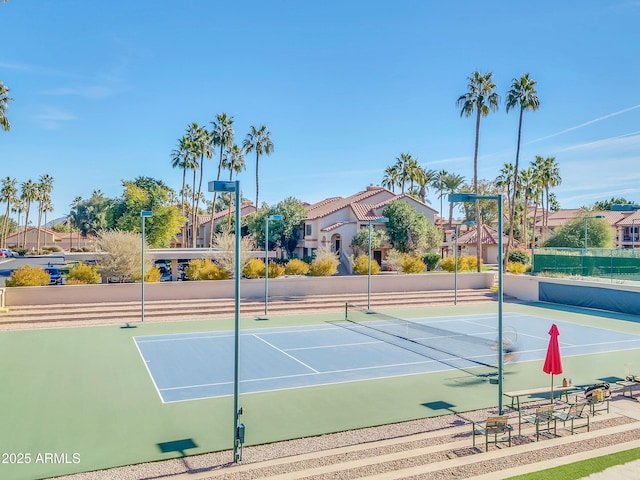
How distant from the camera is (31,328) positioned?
25719 mm

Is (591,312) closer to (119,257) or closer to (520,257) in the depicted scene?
(520,257)

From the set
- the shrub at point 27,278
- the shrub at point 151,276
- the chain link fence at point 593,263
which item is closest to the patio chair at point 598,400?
the chain link fence at point 593,263

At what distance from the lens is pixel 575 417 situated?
42.9ft

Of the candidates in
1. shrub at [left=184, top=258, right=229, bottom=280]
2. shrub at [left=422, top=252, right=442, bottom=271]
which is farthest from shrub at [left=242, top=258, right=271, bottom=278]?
shrub at [left=422, top=252, right=442, bottom=271]

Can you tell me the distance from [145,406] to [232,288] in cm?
1968

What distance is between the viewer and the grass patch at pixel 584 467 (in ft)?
31.1

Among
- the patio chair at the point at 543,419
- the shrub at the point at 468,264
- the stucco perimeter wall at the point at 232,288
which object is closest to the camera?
the patio chair at the point at 543,419

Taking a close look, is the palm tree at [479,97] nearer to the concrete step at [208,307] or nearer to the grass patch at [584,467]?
the concrete step at [208,307]

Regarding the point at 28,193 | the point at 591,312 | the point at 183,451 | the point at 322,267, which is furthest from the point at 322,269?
the point at 28,193

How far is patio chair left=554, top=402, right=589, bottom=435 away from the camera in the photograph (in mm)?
12422

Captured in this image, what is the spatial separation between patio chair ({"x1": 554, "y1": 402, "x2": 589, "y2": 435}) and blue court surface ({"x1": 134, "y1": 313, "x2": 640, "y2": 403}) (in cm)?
473

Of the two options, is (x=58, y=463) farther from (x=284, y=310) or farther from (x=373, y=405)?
(x=284, y=310)

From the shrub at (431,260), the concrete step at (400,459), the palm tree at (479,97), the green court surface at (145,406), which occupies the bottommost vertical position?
the green court surface at (145,406)

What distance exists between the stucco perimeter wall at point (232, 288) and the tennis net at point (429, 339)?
5397 mm
